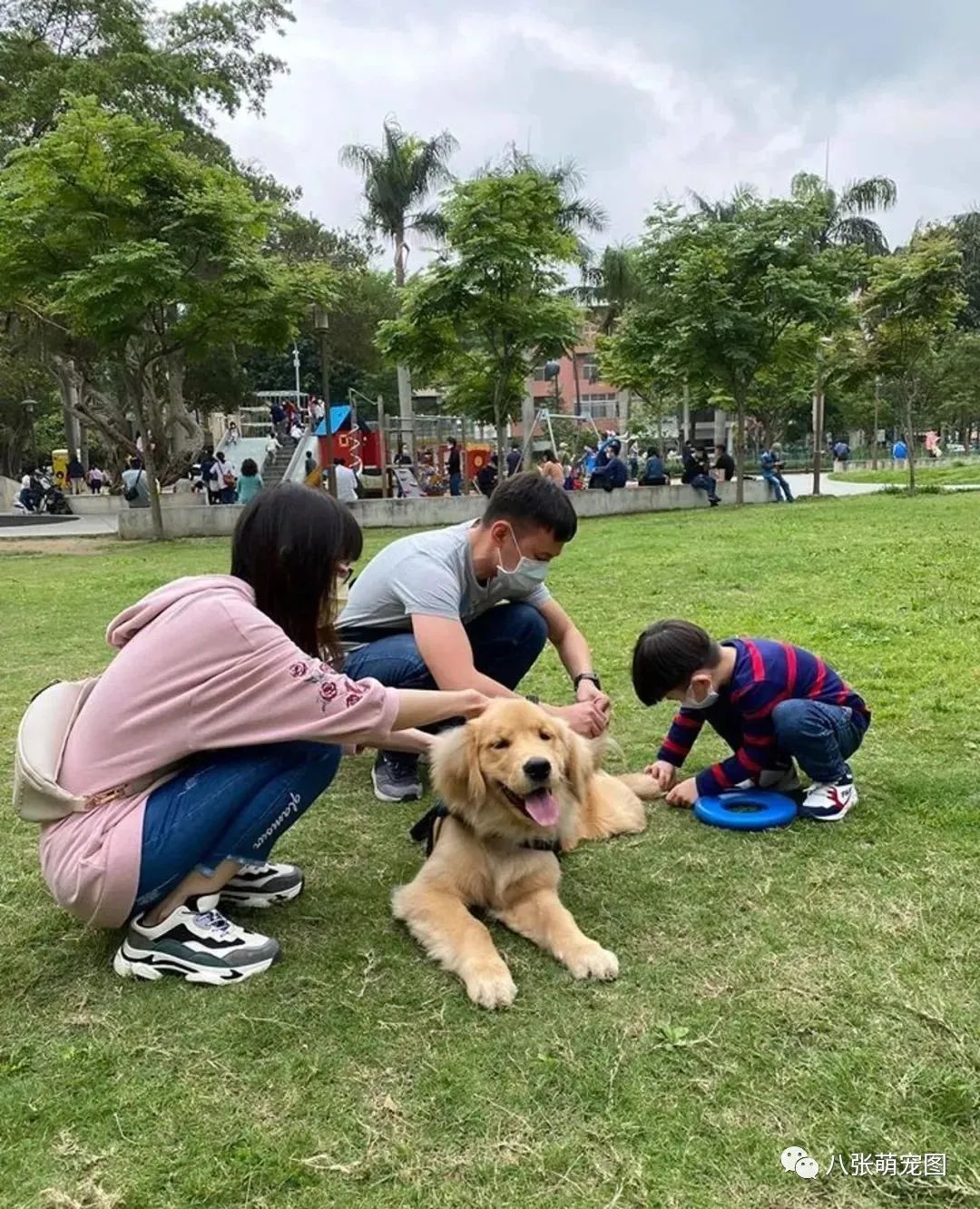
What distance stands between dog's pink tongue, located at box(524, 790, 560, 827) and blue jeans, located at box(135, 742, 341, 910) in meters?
0.62

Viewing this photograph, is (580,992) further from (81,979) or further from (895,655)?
(895,655)

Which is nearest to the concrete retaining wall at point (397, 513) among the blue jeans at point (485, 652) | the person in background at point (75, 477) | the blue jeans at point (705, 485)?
the blue jeans at point (705, 485)

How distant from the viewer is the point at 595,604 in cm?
837

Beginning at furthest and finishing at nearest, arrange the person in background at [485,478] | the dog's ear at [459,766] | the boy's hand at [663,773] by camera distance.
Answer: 1. the person in background at [485,478]
2. the boy's hand at [663,773]
3. the dog's ear at [459,766]

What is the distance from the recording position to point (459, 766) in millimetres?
2867

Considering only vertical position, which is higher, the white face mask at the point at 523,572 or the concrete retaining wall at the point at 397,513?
the white face mask at the point at 523,572

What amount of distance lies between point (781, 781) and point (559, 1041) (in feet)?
6.03

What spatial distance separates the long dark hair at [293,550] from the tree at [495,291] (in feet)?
55.3

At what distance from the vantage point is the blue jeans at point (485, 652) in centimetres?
371

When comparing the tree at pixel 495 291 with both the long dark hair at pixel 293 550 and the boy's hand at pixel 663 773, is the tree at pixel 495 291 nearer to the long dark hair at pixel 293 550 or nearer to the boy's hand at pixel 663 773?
the boy's hand at pixel 663 773

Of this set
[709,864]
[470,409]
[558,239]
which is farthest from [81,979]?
[470,409]

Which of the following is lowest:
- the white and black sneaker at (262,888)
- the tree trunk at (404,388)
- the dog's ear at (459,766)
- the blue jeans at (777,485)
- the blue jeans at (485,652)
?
the white and black sneaker at (262,888)

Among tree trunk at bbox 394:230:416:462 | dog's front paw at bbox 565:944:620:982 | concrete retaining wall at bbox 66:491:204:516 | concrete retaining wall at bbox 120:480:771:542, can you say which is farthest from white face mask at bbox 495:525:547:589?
concrete retaining wall at bbox 66:491:204:516

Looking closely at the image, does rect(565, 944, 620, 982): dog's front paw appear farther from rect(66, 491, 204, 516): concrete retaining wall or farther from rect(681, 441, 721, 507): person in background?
rect(66, 491, 204, 516): concrete retaining wall
